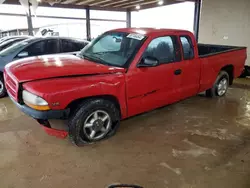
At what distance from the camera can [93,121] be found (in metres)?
3.16

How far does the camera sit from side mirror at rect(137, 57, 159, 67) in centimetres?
322

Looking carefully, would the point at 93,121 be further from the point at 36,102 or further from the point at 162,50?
the point at 162,50

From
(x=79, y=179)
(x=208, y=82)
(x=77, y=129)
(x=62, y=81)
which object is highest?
(x=62, y=81)

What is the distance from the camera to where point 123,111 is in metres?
3.36

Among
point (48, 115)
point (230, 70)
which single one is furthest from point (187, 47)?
point (48, 115)

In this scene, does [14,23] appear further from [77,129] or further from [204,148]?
[204,148]

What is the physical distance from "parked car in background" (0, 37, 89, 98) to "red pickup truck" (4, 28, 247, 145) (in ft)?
6.08

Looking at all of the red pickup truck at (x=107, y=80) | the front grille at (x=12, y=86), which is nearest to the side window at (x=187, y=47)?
the red pickup truck at (x=107, y=80)

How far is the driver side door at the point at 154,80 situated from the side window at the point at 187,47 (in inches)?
8.7

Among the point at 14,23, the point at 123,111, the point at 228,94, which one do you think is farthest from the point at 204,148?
the point at 14,23

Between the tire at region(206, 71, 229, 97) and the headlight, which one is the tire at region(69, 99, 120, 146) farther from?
the tire at region(206, 71, 229, 97)

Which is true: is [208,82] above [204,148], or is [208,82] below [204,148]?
above

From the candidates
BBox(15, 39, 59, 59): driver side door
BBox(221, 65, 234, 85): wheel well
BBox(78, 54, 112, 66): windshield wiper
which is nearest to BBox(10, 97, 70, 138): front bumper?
BBox(78, 54, 112, 66): windshield wiper

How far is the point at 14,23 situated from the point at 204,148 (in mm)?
13307
